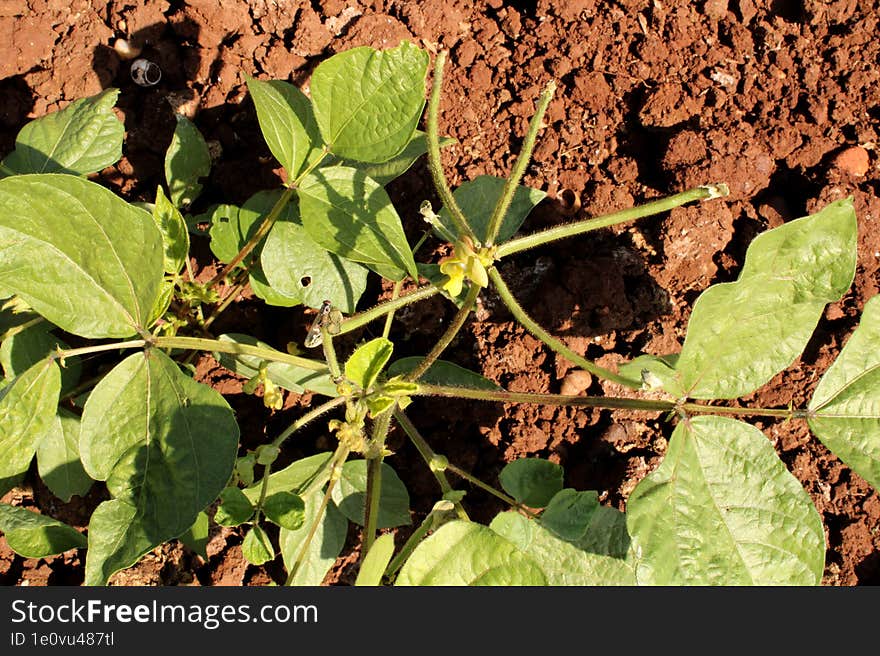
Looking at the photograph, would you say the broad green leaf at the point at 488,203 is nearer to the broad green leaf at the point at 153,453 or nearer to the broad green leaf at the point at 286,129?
the broad green leaf at the point at 286,129

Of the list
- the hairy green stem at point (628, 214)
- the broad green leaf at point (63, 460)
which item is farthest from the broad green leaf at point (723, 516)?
the broad green leaf at point (63, 460)

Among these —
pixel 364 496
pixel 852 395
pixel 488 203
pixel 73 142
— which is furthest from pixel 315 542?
pixel 852 395

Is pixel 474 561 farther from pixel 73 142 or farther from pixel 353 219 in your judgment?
pixel 73 142

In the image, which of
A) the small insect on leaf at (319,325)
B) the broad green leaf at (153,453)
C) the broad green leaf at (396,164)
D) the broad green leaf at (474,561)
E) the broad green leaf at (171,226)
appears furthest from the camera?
the broad green leaf at (396,164)

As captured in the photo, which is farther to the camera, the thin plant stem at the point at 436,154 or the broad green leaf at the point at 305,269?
the broad green leaf at the point at 305,269

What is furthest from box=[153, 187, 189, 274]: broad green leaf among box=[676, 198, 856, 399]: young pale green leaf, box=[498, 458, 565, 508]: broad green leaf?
box=[676, 198, 856, 399]: young pale green leaf

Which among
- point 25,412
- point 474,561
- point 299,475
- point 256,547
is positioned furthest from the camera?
point 299,475
